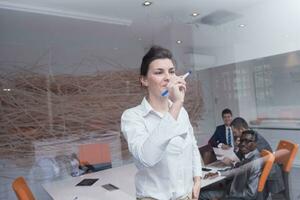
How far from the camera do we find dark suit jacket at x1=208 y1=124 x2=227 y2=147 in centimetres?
266

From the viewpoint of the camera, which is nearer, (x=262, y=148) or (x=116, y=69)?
(x=262, y=148)

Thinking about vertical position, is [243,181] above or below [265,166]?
below

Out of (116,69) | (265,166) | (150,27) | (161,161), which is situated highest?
(150,27)

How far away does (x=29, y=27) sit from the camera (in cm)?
239

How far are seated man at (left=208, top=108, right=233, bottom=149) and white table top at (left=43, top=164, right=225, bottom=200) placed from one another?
0.63 metres

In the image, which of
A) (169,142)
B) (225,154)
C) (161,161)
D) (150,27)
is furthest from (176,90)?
(150,27)

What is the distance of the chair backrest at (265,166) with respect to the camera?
1.97 meters

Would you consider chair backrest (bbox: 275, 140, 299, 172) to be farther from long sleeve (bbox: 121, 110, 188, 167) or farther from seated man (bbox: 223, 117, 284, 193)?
long sleeve (bbox: 121, 110, 188, 167)

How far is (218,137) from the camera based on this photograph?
272cm

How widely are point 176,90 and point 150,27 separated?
213 centimetres

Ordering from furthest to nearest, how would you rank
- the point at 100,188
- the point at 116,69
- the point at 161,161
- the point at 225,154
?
the point at 116,69 < the point at 225,154 < the point at 100,188 < the point at 161,161

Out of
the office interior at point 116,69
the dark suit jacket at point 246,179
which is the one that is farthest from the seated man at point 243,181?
the office interior at point 116,69

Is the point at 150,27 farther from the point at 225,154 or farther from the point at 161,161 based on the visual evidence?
the point at 161,161

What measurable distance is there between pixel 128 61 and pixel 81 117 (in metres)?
0.78
